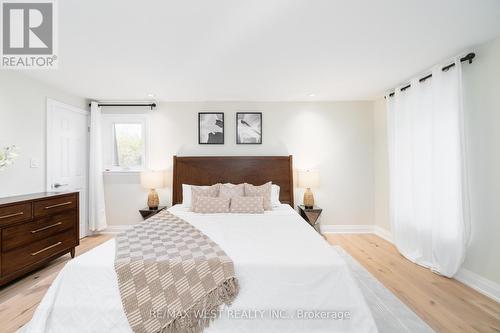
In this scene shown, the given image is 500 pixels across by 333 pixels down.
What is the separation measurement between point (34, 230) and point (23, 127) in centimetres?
137

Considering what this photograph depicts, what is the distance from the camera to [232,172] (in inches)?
158

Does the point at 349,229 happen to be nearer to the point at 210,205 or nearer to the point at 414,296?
the point at 414,296

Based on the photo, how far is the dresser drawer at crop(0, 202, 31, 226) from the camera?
90.3 inches

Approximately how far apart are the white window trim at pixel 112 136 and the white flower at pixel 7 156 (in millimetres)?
1380

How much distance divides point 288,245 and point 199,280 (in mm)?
774

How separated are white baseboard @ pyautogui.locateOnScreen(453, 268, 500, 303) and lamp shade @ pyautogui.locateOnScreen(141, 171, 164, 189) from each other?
4187 millimetres

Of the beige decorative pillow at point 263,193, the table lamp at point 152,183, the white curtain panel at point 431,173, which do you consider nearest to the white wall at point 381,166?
the white curtain panel at point 431,173

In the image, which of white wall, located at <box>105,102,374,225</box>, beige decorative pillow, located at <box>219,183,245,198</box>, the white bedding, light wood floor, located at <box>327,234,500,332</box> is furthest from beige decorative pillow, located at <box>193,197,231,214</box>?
light wood floor, located at <box>327,234,500,332</box>

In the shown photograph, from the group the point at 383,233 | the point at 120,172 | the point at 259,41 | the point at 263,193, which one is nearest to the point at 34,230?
the point at 120,172

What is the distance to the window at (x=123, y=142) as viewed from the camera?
4.18 meters

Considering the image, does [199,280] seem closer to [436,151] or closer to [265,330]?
[265,330]

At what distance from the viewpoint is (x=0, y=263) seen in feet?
7.40

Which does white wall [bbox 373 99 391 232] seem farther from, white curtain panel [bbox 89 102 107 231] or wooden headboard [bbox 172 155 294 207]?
white curtain panel [bbox 89 102 107 231]

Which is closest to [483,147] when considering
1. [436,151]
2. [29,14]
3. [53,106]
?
[436,151]
